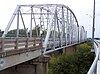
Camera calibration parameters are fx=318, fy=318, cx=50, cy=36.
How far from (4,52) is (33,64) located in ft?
30.5

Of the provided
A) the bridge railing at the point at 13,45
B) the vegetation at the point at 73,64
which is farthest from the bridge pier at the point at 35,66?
the vegetation at the point at 73,64

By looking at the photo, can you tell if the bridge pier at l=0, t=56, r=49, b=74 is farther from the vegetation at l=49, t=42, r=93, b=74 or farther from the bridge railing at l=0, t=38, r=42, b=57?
the vegetation at l=49, t=42, r=93, b=74

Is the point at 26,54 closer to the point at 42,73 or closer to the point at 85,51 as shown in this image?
the point at 42,73

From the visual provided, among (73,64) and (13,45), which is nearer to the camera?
(13,45)

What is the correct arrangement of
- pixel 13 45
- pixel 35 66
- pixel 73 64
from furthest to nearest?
pixel 73 64
pixel 35 66
pixel 13 45

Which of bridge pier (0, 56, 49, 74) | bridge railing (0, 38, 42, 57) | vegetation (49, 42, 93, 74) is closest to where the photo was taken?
bridge railing (0, 38, 42, 57)

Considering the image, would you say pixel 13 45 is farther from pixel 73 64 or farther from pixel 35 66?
pixel 73 64

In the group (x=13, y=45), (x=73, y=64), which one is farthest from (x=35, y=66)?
(x=73, y=64)

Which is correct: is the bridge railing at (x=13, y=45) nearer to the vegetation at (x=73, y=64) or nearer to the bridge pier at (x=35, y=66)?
the bridge pier at (x=35, y=66)

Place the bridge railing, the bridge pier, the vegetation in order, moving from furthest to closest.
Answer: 1. the vegetation
2. the bridge pier
3. the bridge railing

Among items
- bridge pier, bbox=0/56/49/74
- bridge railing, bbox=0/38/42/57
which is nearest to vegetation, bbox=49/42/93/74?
bridge pier, bbox=0/56/49/74

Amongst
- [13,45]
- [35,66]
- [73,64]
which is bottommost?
[73,64]

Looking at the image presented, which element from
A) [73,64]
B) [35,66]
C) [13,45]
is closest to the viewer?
[13,45]

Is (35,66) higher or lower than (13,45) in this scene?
lower
